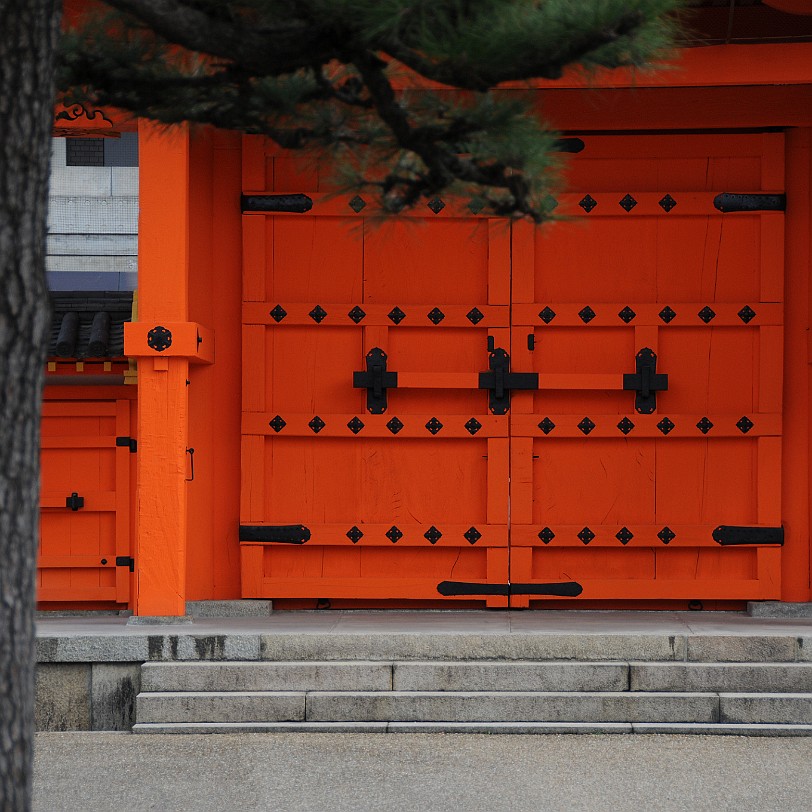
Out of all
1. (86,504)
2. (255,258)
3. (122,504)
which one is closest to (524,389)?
(255,258)

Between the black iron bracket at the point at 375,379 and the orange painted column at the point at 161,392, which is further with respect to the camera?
the black iron bracket at the point at 375,379

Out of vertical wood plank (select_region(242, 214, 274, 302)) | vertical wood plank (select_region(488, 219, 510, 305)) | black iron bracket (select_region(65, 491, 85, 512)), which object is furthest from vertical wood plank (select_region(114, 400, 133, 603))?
vertical wood plank (select_region(488, 219, 510, 305))

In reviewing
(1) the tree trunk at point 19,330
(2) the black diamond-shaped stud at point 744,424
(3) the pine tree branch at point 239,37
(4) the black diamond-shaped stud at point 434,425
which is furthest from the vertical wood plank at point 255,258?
(1) the tree trunk at point 19,330

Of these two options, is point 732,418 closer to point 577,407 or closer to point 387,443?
point 577,407

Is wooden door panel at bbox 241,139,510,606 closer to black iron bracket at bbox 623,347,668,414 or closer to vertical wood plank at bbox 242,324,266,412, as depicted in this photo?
vertical wood plank at bbox 242,324,266,412

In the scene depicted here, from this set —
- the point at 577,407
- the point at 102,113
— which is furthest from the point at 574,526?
the point at 102,113

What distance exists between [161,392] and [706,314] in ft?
9.37

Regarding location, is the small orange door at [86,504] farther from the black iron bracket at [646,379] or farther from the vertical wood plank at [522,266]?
the black iron bracket at [646,379]

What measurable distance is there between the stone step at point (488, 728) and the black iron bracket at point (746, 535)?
1397 millimetres

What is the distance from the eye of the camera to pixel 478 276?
716 centimetres

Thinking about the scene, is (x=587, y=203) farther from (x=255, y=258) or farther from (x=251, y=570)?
(x=251, y=570)

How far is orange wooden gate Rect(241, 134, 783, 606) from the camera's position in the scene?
7082 millimetres

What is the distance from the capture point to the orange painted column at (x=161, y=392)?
6469 millimetres

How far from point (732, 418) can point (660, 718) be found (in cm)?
186
